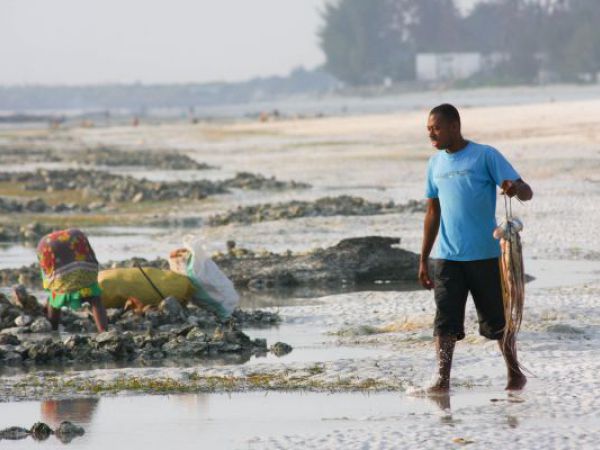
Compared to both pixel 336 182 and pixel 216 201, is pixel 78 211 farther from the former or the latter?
pixel 336 182

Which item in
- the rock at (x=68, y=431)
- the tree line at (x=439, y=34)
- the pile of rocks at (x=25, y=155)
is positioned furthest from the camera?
the tree line at (x=439, y=34)

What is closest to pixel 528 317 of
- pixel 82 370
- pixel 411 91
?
pixel 82 370

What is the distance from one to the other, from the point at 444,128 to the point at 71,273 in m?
4.23

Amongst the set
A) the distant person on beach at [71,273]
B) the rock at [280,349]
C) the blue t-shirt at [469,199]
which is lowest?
the rock at [280,349]

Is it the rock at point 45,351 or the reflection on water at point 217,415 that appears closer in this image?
the reflection on water at point 217,415

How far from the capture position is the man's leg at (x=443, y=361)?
8.83 meters

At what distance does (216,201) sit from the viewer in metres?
27.6

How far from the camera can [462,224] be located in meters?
8.59

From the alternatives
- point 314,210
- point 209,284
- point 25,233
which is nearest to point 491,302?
point 209,284

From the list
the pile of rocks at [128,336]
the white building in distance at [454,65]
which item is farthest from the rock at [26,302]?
the white building in distance at [454,65]

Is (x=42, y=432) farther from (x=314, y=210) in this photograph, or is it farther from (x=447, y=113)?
(x=314, y=210)

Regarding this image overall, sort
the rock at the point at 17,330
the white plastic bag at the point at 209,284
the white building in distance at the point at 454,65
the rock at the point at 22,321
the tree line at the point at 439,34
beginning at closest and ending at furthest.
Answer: the rock at the point at 17,330 < the rock at the point at 22,321 < the white plastic bag at the point at 209,284 < the tree line at the point at 439,34 < the white building in distance at the point at 454,65

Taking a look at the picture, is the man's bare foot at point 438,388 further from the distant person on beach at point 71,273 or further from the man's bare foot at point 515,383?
the distant person on beach at point 71,273

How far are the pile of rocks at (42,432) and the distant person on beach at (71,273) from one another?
368 centimetres
